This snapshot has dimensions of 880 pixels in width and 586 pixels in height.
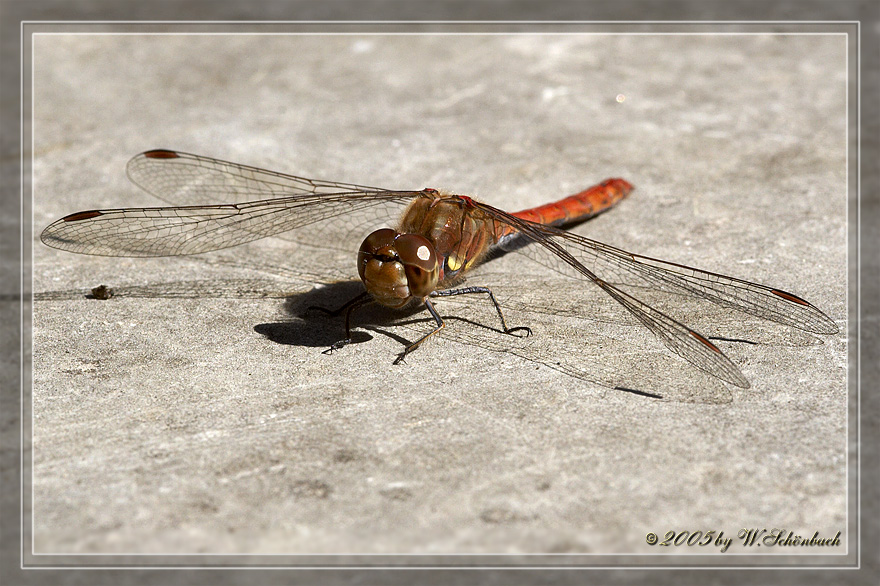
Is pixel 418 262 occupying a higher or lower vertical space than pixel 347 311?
higher

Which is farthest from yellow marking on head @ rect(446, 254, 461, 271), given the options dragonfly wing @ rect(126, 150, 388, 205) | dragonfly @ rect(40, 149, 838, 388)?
dragonfly wing @ rect(126, 150, 388, 205)

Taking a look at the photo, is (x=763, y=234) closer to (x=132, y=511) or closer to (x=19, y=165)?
(x=132, y=511)

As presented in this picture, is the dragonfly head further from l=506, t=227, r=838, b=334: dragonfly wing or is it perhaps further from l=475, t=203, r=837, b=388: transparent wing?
l=506, t=227, r=838, b=334: dragonfly wing

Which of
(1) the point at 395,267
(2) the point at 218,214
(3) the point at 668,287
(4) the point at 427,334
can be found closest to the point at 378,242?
(1) the point at 395,267

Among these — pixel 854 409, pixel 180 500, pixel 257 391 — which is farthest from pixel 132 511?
pixel 854 409

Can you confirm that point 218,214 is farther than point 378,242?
Yes

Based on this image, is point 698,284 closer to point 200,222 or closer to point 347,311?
point 347,311

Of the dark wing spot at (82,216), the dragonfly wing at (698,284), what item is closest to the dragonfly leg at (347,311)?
the dragonfly wing at (698,284)
